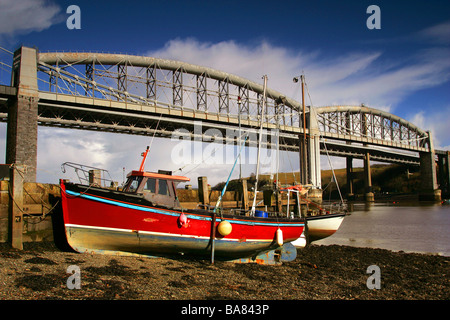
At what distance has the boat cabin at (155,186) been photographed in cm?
1368

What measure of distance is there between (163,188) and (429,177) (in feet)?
407

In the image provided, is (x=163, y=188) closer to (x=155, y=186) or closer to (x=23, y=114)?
(x=155, y=186)

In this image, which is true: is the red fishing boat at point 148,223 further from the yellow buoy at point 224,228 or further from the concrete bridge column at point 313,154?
the concrete bridge column at point 313,154

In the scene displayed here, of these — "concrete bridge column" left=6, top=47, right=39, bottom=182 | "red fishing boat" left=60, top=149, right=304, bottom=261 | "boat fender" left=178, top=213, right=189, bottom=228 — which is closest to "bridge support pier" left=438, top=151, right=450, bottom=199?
"red fishing boat" left=60, top=149, right=304, bottom=261

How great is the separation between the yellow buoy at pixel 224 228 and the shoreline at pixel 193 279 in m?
1.35

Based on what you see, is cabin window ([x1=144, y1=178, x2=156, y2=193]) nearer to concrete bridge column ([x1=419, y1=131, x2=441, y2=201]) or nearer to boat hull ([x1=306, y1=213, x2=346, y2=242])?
boat hull ([x1=306, y1=213, x2=346, y2=242])

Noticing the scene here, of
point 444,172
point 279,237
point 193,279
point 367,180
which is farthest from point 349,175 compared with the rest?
point 193,279

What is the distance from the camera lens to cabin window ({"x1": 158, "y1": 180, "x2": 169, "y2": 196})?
14195 millimetres

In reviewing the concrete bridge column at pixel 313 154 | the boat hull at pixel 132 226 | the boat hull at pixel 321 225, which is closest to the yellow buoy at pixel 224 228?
the boat hull at pixel 132 226

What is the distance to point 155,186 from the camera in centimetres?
1405

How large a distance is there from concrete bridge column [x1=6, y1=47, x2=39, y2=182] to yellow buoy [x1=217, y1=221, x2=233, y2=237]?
20202 mm

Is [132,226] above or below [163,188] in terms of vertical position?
below

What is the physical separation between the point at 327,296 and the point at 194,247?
569 cm

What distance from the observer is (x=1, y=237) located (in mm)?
12219
